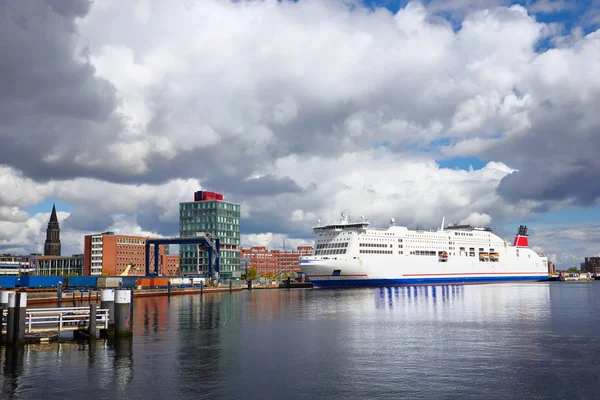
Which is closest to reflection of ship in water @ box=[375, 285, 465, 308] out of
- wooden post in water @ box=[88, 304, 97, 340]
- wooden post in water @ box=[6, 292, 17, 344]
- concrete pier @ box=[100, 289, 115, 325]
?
concrete pier @ box=[100, 289, 115, 325]

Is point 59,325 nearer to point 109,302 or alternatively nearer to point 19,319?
point 109,302

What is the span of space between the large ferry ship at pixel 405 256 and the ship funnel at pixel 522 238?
567cm

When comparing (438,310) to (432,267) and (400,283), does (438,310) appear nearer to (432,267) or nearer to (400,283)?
A: (400,283)

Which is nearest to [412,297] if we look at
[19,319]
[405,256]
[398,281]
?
[398,281]

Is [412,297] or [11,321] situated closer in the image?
[11,321]

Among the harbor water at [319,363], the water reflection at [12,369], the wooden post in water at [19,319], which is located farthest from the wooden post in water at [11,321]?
the harbor water at [319,363]

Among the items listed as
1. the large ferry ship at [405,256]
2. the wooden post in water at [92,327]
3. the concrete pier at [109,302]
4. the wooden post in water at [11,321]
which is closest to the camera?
the wooden post in water at [11,321]

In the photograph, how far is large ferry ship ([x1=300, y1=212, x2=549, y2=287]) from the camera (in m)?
128

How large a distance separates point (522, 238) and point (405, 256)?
191ft

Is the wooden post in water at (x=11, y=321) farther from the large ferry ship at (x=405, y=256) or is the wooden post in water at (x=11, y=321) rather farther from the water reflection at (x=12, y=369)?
the large ferry ship at (x=405, y=256)

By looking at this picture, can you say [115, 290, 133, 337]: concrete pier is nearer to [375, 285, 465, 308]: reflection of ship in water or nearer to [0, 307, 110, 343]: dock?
[0, 307, 110, 343]: dock

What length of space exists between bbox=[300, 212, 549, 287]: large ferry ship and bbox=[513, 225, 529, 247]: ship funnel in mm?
5674

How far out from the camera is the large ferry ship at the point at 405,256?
12838 cm

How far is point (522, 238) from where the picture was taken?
174 metres
